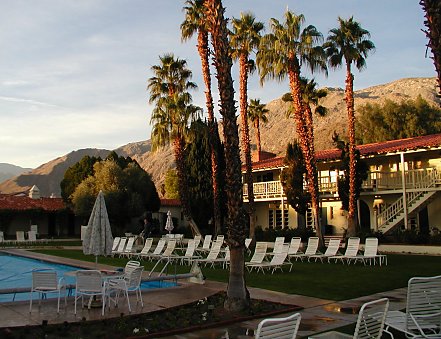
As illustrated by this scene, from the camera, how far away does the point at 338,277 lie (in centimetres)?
1427

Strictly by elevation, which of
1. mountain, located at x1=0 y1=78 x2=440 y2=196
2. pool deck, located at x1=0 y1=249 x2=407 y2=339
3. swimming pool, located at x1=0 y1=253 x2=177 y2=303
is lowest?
swimming pool, located at x1=0 y1=253 x2=177 y2=303

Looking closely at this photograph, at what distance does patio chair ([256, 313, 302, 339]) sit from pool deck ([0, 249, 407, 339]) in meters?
3.05

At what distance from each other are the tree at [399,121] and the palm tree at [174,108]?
3037 cm

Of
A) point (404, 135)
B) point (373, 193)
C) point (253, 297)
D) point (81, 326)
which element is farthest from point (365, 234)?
point (404, 135)

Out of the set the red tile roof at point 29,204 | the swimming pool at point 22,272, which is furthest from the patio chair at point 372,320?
the red tile roof at point 29,204

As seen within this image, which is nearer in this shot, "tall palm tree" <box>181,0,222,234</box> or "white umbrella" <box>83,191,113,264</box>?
"white umbrella" <box>83,191,113,264</box>

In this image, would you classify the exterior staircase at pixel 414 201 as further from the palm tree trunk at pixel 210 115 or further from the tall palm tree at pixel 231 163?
the tall palm tree at pixel 231 163

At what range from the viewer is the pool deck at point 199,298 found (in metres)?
7.81

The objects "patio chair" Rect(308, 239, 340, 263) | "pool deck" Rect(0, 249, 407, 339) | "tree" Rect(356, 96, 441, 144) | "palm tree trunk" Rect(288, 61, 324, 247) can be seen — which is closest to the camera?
Answer: "pool deck" Rect(0, 249, 407, 339)

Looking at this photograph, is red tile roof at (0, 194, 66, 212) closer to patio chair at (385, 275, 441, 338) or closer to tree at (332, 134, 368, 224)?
tree at (332, 134, 368, 224)

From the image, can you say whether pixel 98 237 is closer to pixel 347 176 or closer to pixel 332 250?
pixel 332 250

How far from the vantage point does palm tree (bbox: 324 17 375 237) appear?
25516mm

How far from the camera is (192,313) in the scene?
8.84m

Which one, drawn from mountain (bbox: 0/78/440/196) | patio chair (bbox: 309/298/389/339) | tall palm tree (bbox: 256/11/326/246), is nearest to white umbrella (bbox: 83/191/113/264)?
patio chair (bbox: 309/298/389/339)
